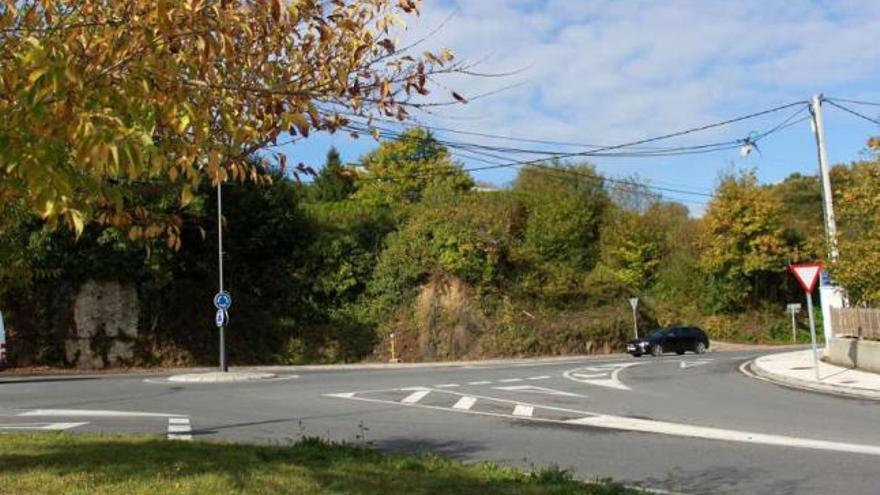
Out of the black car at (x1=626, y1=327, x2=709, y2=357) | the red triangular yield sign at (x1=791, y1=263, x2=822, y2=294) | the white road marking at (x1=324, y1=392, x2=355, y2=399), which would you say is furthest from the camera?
the black car at (x1=626, y1=327, x2=709, y2=357)

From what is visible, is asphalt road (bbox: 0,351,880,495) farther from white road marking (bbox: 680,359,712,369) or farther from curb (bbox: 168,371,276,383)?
white road marking (bbox: 680,359,712,369)

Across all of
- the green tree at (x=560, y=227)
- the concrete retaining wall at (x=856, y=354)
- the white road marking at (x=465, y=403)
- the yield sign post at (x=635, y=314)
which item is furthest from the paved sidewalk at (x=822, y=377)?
the green tree at (x=560, y=227)

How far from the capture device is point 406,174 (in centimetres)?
5588

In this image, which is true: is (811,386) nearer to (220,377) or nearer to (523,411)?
(523,411)

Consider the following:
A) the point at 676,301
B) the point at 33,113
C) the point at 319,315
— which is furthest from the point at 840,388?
the point at 676,301

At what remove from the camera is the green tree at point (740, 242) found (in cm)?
5256

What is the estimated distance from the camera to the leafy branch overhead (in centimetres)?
381

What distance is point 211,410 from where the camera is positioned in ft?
50.9

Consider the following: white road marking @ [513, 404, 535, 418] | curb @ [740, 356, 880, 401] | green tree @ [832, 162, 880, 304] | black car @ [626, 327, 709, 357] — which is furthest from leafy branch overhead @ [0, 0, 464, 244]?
black car @ [626, 327, 709, 357]

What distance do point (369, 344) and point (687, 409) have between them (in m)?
25.4

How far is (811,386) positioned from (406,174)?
38882mm

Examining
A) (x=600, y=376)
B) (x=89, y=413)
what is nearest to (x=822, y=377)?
(x=600, y=376)

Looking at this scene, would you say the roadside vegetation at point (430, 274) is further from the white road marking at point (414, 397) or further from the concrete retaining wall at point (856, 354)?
the white road marking at point (414, 397)

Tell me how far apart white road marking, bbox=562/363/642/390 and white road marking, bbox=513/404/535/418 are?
14.5 ft
